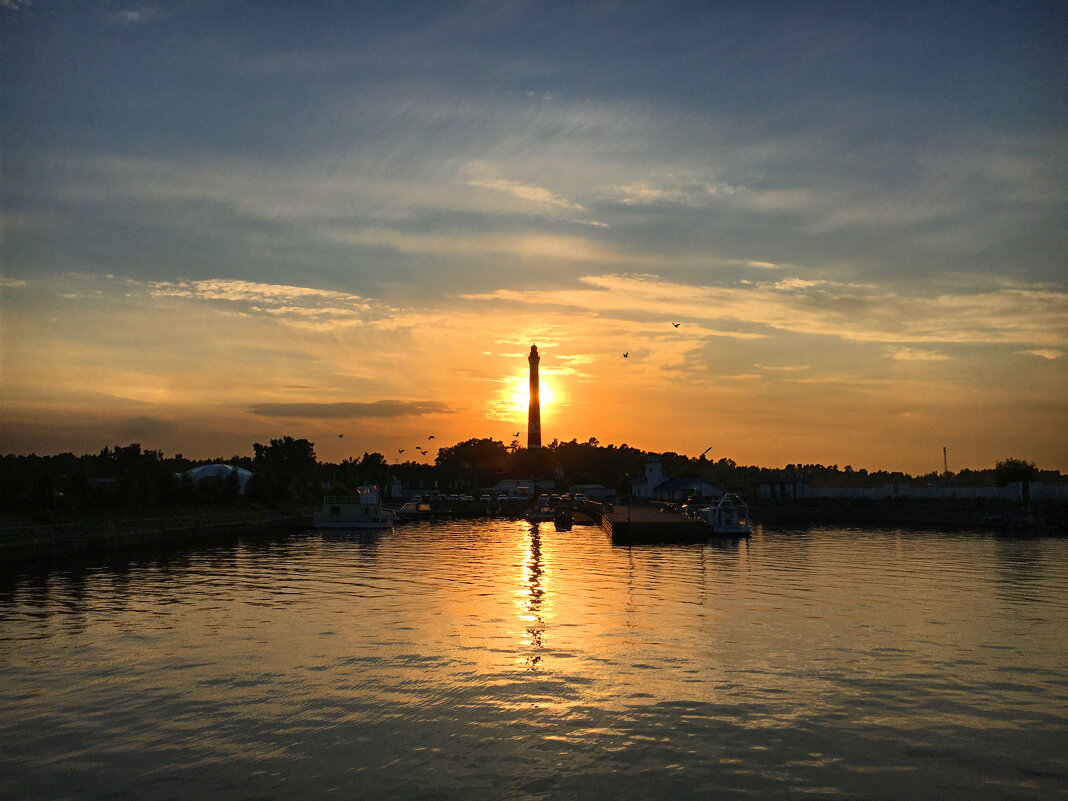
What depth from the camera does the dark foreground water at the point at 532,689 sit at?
17266 millimetres

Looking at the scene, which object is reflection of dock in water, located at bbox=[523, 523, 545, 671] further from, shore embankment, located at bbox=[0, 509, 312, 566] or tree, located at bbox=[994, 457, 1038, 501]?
tree, located at bbox=[994, 457, 1038, 501]

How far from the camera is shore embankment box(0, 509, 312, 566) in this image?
59938 mm

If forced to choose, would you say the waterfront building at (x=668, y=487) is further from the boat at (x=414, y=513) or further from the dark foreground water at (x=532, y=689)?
the dark foreground water at (x=532, y=689)

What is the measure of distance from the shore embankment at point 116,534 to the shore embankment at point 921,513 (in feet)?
260

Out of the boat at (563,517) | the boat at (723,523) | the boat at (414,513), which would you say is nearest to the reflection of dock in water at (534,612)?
the boat at (723,523)

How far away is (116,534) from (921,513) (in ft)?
362

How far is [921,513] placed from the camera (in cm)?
12650

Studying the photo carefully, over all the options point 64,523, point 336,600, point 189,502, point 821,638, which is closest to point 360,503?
point 189,502

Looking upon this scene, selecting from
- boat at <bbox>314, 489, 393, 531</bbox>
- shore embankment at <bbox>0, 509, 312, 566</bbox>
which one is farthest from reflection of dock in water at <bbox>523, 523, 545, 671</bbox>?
boat at <bbox>314, 489, 393, 531</bbox>

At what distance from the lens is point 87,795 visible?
16141 mm

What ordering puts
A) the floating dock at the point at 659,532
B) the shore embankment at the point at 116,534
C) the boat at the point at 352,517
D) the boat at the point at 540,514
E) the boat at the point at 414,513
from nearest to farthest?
the shore embankment at the point at 116,534
the floating dock at the point at 659,532
the boat at the point at 352,517
the boat at the point at 540,514
the boat at the point at 414,513

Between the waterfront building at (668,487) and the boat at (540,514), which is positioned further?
the waterfront building at (668,487)

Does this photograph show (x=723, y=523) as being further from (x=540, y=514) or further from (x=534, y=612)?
(x=534, y=612)

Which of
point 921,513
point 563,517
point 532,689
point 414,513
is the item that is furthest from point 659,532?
point 414,513
